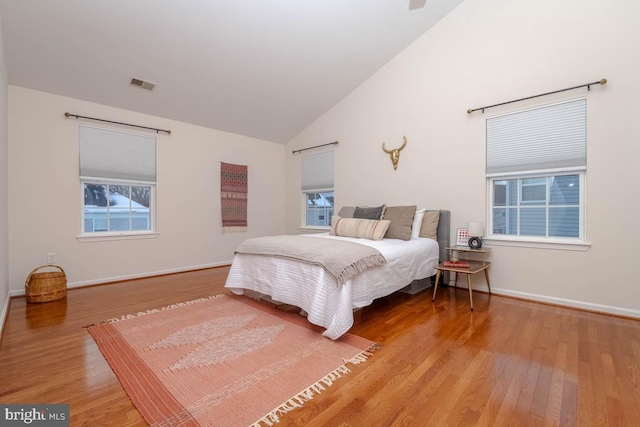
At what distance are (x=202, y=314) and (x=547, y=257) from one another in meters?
3.51

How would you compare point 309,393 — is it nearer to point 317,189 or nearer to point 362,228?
point 362,228

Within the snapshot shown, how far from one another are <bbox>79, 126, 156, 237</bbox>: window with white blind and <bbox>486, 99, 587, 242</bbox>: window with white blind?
4557 millimetres

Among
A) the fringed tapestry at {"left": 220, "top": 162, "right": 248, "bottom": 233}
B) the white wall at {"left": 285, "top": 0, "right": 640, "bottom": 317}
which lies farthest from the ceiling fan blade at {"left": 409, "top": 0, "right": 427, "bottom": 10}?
the fringed tapestry at {"left": 220, "top": 162, "right": 248, "bottom": 233}

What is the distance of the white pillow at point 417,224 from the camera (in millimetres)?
3575

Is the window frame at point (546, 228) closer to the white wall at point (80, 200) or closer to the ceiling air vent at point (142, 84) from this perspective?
the white wall at point (80, 200)

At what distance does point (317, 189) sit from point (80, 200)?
3424 mm

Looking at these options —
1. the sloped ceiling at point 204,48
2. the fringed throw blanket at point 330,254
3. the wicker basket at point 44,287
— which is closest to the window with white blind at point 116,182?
the sloped ceiling at point 204,48

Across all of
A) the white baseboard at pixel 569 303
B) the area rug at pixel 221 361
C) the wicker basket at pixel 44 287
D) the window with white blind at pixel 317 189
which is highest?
the window with white blind at pixel 317 189

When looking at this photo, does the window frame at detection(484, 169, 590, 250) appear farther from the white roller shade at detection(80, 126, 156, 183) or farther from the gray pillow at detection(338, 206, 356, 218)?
the white roller shade at detection(80, 126, 156, 183)

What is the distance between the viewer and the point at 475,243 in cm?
320

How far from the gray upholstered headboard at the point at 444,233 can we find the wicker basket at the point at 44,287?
439cm

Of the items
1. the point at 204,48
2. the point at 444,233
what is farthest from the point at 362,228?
the point at 204,48

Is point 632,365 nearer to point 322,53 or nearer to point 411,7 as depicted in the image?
point 411,7

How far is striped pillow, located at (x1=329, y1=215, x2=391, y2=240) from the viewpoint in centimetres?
331
